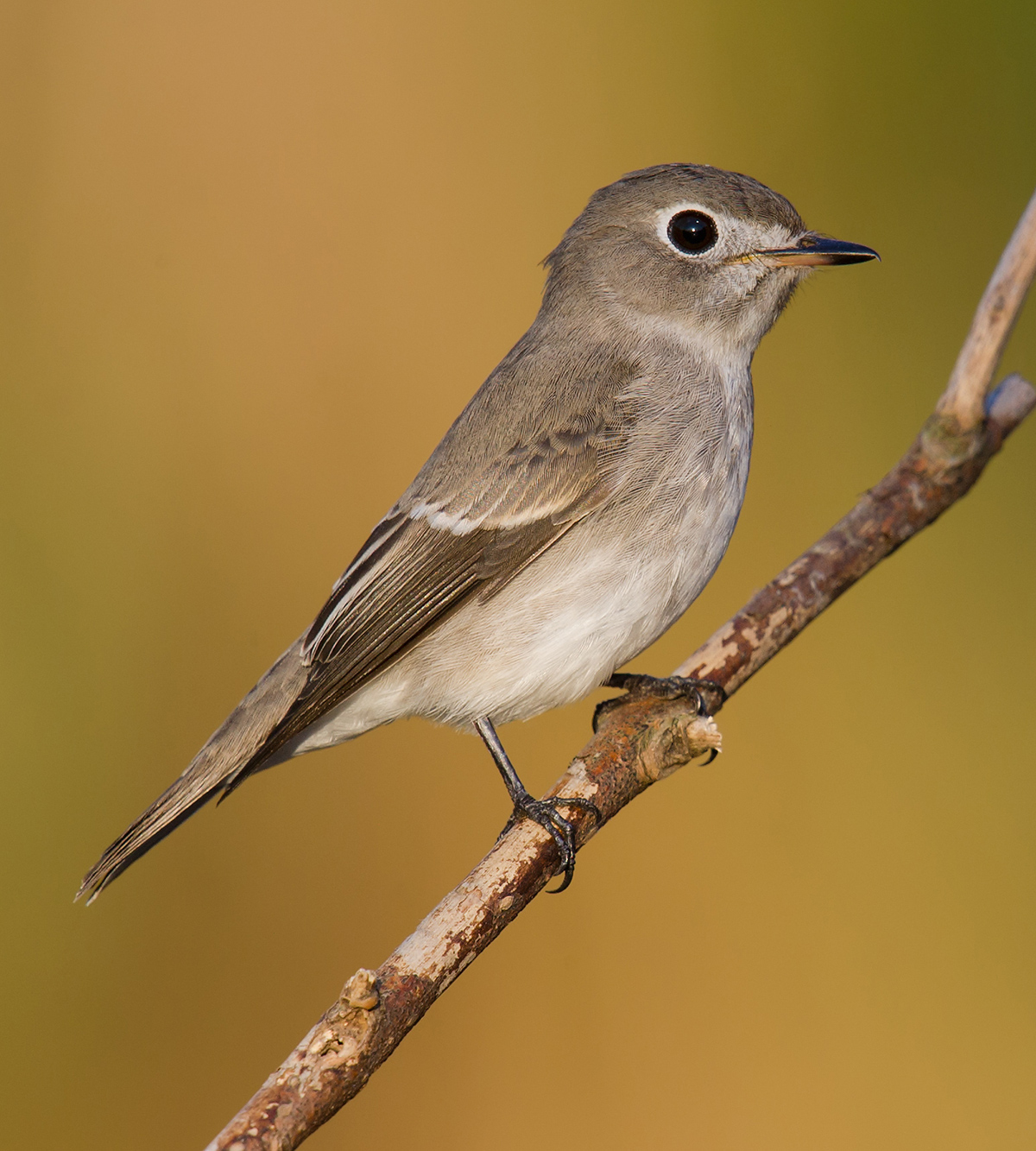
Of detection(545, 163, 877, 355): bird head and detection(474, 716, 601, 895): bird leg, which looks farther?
detection(545, 163, 877, 355): bird head

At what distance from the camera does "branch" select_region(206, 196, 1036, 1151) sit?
1422 millimetres

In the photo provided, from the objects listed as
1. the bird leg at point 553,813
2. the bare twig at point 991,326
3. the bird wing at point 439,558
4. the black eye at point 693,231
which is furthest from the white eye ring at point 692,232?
the bird leg at point 553,813

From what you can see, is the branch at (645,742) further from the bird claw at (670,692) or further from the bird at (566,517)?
the bird at (566,517)

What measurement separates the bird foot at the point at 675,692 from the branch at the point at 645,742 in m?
0.02

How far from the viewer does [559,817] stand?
2.12 metres

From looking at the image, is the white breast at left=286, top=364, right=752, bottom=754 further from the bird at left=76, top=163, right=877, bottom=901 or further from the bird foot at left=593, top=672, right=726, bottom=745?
the bird foot at left=593, top=672, right=726, bottom=745

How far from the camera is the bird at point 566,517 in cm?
222

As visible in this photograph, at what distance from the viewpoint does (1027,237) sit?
7.92 feet

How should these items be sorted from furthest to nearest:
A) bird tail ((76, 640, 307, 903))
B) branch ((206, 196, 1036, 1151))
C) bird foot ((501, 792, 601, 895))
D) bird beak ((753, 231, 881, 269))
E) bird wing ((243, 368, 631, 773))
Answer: bird beak ((753, 231, 881, 269)) < bird wing ((243, 368, 631, 773)) < bird tail ((76, 640, 307, 903)) < bird foot ((501, 792, 601, 895)) < branch ((206, 196, 1036, 1151))

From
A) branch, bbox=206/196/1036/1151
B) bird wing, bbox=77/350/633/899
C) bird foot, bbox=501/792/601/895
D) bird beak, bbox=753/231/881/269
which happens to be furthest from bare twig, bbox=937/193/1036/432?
bird foot, bbox=501/792/601/895

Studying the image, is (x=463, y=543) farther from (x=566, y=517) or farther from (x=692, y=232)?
(x=692, y=232)

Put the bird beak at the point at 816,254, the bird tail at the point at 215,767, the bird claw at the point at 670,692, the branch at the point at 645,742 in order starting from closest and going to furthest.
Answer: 1. the branch at the point at 645,742
2. the bird tail at the point at 215,767
3. the bird beak at the point at 816,254
4. the bird claw at the point at 670,692

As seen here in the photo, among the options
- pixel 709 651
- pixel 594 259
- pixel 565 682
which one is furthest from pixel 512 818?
pixel 594 259

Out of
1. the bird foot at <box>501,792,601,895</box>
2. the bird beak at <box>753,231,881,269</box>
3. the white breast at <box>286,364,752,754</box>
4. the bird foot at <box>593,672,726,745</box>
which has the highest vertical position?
the bird beak at <box>753,231,881,269</box>
